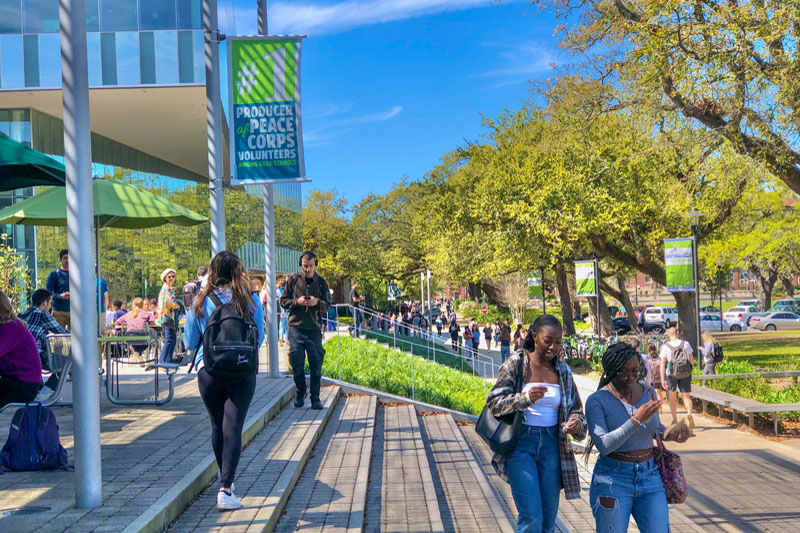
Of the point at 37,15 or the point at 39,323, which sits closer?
the point at 39,323

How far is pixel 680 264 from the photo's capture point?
20.2m

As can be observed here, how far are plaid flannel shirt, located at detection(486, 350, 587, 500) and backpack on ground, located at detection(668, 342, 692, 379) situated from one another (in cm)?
1048

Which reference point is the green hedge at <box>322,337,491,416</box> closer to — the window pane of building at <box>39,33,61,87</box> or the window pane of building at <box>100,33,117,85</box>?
the window pane of building at <box>100,33,117,85</box>

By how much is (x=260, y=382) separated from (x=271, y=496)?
5952 mm

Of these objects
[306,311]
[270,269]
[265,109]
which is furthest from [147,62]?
[306,311]

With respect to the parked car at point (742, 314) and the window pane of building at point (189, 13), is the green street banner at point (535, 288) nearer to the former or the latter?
the window pane of building at point (189, 13)

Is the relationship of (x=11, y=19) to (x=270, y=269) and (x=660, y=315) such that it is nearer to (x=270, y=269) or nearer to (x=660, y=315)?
(x=270, y=269)

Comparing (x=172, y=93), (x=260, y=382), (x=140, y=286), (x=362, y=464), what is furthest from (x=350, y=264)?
(x=362, y=464)

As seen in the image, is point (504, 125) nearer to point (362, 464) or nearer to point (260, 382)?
point (260, 382)

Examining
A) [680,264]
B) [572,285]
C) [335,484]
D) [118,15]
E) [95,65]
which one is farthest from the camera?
[572,285]

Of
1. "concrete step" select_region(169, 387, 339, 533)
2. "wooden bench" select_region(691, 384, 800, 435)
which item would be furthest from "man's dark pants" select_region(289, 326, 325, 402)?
"wooden bench" select_region(691, 384, 800, 435)

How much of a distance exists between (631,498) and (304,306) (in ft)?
16.9

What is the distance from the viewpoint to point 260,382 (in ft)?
36.6

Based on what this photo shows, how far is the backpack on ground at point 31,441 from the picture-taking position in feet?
17.3
